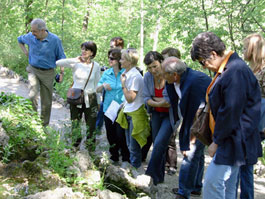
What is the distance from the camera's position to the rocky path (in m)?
4.70

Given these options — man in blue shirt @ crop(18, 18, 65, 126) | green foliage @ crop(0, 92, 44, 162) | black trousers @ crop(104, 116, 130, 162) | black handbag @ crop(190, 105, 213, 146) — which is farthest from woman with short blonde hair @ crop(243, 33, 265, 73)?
man in blue shirt @ crop(18, 18, 65, 126)

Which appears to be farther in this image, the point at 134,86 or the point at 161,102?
the point at 134,86

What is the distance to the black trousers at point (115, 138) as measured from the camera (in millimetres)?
5516

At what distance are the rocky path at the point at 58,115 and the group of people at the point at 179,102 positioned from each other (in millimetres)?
220

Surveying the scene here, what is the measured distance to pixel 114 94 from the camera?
5.61 m

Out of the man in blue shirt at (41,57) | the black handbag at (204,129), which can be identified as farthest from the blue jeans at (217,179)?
the man in blue shirt at (41,57)

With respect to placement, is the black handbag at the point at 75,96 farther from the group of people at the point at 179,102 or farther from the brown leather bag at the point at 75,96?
the group of people at the point at 179,102

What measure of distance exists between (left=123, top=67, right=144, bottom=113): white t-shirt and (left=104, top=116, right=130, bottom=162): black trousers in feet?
1.81

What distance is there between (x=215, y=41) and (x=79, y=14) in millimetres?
13959

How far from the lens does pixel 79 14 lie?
1586 centimetres

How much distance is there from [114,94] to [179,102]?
1857mm

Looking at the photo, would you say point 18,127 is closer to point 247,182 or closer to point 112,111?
point 112,111

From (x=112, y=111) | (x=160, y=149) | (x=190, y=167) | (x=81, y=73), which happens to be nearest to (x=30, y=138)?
(x=112, y=111)

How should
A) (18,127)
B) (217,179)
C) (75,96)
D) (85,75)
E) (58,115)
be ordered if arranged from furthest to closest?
(58,115) → (85,75) → (75,96) → (18,127) → (217,179)
